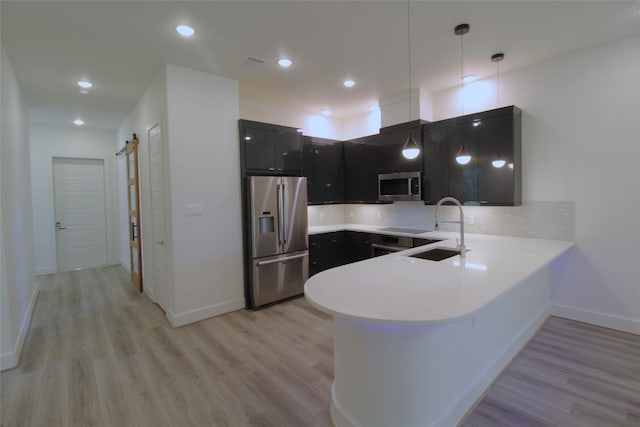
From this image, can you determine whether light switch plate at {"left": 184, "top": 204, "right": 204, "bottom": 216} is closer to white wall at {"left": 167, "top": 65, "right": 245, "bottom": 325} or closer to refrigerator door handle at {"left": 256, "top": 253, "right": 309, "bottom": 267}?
white wall at {"left": 167, "top": 65, "right": 245, "bottom": 325}

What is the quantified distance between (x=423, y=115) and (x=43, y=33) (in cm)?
419

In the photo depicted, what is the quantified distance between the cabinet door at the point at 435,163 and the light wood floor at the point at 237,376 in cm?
189

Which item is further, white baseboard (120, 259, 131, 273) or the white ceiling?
white baseboard (120, 259, 131, 273)

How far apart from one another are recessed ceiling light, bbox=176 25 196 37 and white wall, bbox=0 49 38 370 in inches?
66.9

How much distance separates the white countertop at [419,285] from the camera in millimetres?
1417

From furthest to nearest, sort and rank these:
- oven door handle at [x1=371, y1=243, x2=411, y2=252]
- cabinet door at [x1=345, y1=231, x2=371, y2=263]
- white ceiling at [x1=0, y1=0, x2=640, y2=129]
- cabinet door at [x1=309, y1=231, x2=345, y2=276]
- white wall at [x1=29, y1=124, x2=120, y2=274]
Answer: white wall at [x1=29, y1=124, x2=120, y2=274], cabinet door at [x1=345, y1=231, x2=371, y2=263], cabinet door at [x1=309, y1=231, x2=345, y2=276], oven door handle at [x1=371, y1=243, x2=411, y2=252], white ceiling at [x1=0, y1=0, x2=640, y2=129]

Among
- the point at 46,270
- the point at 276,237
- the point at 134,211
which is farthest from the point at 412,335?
the point at 46,270

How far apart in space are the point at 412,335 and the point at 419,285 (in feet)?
1.01

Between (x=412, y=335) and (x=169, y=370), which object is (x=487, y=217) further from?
(x=169, y=370)

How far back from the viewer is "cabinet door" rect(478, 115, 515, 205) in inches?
134

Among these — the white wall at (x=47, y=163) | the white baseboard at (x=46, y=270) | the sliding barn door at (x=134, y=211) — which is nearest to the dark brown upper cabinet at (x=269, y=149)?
the sliding barn door at (x=134, y=211)

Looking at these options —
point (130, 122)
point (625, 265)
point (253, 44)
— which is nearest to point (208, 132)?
point (253, 44)

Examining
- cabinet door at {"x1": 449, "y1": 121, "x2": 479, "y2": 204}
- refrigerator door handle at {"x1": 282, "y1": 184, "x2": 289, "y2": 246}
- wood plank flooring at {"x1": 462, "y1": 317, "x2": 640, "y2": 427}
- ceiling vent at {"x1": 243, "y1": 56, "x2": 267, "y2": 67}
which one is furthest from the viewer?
refrigerator door handle at {"x1": 282, "y1": 184, "x2": 289, "y2": 246}

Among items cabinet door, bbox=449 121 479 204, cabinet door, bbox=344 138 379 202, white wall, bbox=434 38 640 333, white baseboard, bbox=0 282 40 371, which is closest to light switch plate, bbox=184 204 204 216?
white baseboard, bbox=0 282 40 371
